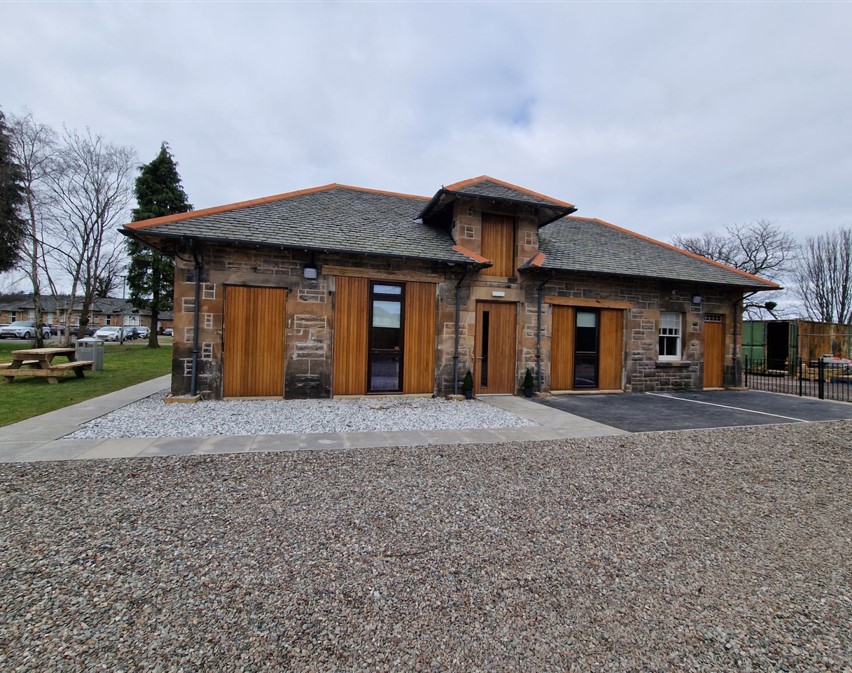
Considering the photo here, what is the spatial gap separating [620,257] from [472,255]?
18.3 feet

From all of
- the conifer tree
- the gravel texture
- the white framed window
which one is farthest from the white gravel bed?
the conifer tree

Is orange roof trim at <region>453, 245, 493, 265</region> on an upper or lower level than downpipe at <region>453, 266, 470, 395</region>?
upper

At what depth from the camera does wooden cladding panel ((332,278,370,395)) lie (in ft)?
32.0

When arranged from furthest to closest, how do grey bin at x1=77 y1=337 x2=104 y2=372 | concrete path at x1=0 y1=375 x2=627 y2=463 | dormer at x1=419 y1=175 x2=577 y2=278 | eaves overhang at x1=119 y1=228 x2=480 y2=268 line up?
grey bin at x1=77 y1=337 x2=104 y2=372
dormer at x1=419 y1=175 x2=577 y2=278
eaves overhang at x1=119 y1=228 x2=480 y2=268
concrete path at x1=0 y1=375 x2=627 y2=463

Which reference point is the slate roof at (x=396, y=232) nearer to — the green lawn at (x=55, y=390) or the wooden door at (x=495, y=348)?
the wooden door at (x=495, y=348)

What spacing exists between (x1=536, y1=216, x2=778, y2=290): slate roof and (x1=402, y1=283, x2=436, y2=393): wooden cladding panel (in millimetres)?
3062

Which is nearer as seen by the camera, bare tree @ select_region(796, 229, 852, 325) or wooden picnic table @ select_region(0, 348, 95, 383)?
wooden picnic table @ select_region(0, 348, 95, 383)

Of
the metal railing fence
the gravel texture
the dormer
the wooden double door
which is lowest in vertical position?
the gravel texture

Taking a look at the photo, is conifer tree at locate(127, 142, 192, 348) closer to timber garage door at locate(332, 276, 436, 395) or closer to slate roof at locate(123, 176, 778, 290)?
slate roof at locate(123, 176, 778, 290)

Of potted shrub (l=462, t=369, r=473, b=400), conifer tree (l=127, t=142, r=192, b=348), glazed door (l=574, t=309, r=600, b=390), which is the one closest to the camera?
potted shrub (l=462, t=369, r=473, b=400)

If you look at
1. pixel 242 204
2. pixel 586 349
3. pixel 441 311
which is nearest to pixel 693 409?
pixel 586 349

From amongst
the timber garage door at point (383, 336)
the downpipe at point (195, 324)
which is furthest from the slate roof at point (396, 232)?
the timber garage door at point (383, 336)

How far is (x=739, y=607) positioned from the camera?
8.23 feet

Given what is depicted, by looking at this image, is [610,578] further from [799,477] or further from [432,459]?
[799,477]
